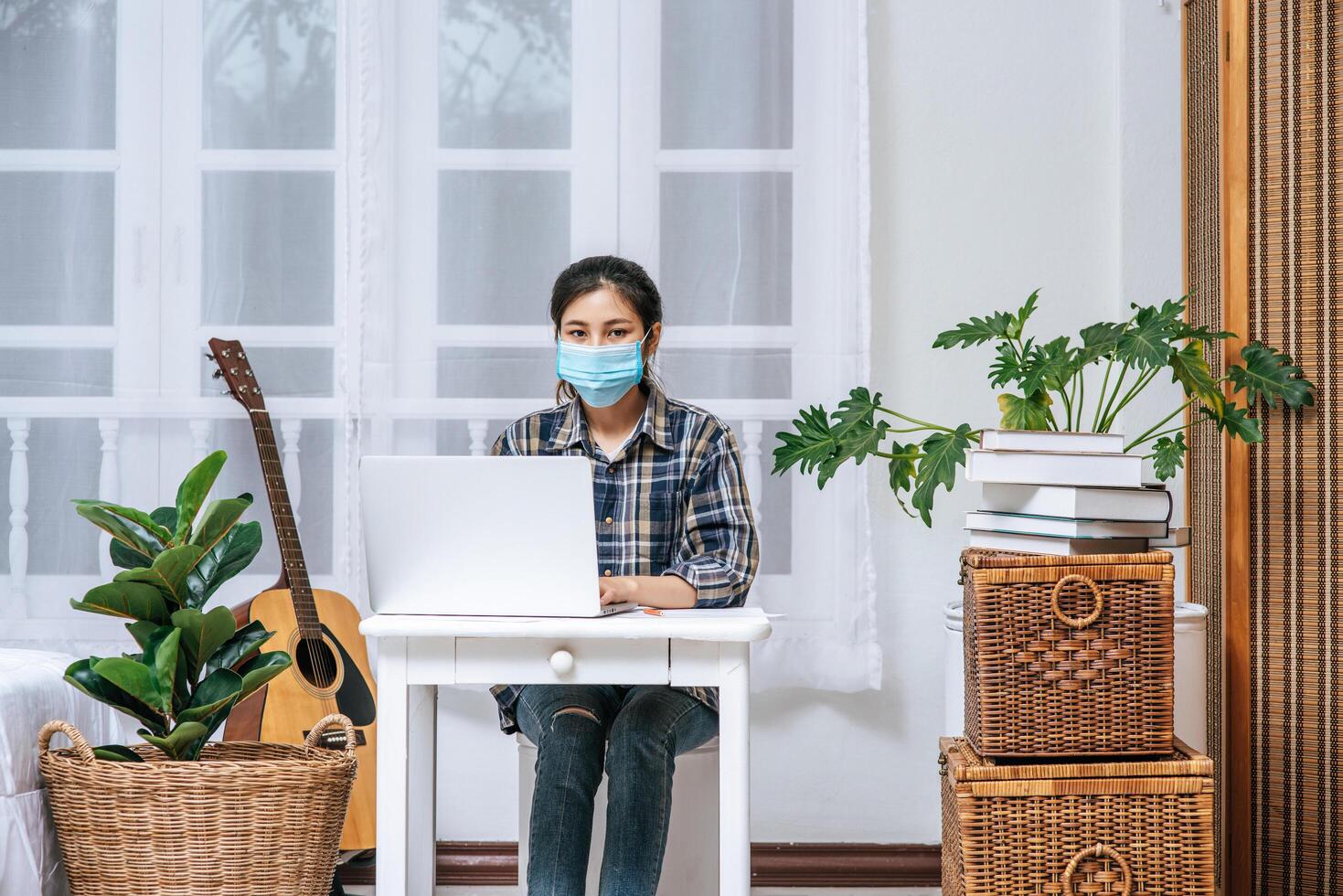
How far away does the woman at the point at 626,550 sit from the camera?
1.48m

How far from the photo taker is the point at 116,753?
1.49m

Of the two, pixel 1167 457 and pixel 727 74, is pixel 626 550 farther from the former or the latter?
pixel 727 74

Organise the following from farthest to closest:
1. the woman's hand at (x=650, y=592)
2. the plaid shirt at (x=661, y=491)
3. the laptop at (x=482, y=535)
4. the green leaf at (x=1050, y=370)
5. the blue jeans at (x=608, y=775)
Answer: the plaid shirt at (x=661, y=491)
the green leaf at (x=1050, y=370)
the woman's hand at (x=650, y=592)
the blue jeans at (x=608, y=775)
the laptop at (x=482, y=535)

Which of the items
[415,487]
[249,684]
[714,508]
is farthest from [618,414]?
[249,684]

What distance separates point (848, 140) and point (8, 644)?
6.29ft

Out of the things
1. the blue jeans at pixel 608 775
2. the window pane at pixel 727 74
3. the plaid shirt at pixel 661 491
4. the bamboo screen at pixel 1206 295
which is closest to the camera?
the blue jeans at pixel 608 775

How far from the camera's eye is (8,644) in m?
2.29

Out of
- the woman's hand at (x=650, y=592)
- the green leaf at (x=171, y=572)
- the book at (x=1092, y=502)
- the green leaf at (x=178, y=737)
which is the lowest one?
the green leaf at (x=178, y=737)

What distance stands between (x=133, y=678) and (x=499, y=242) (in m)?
1.15

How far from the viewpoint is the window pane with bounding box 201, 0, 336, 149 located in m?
2.31

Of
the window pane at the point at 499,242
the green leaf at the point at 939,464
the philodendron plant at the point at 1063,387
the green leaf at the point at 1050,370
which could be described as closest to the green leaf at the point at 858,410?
the philodendron plant at the point at 1063,387

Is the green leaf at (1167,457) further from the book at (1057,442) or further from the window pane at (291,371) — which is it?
the window pane at (291,371)

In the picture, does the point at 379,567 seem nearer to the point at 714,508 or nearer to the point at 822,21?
the point at 714,508

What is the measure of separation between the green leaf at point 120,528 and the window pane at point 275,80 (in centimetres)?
103
